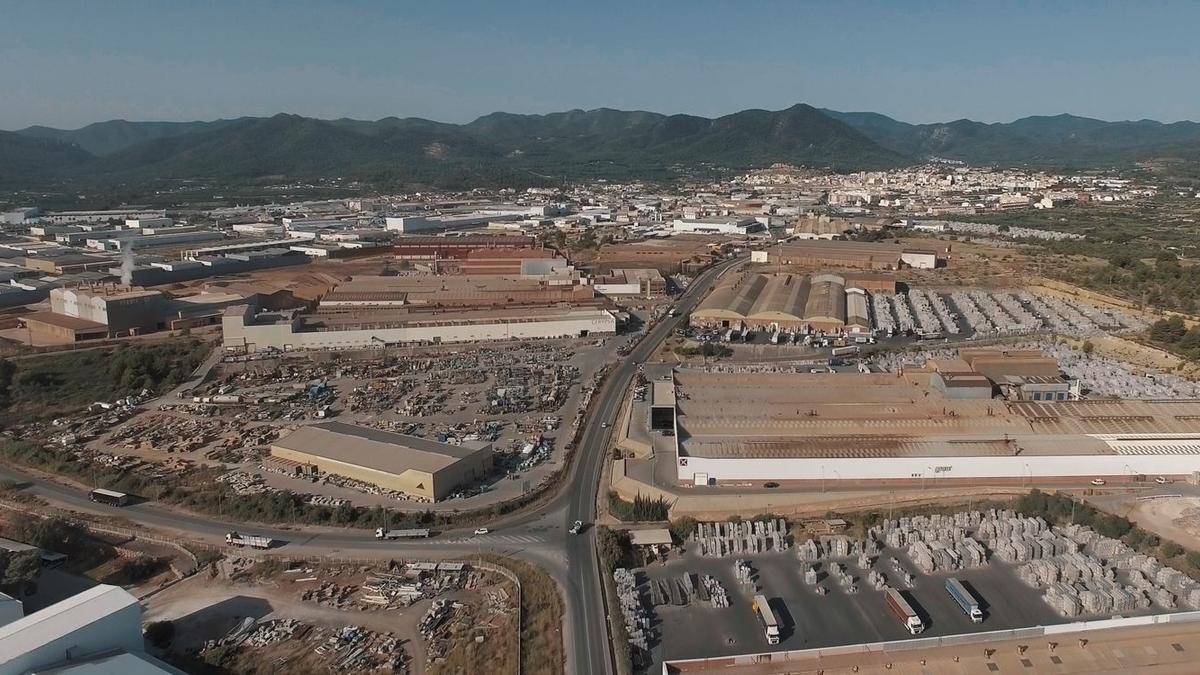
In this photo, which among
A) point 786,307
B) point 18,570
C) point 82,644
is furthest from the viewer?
point 786,307

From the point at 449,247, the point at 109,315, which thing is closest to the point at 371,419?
the point at 109,315

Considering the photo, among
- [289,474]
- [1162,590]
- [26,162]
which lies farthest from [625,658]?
[26,162]

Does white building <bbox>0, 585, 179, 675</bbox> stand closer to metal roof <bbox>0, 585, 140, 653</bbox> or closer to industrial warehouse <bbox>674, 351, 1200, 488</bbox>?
metal roof <bbox>0, 585, 140, 653</bbox>

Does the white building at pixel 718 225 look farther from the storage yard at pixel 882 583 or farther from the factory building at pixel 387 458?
the storage yard at pixel 882 583

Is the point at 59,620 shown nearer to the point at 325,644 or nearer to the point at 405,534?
the point at 325,644

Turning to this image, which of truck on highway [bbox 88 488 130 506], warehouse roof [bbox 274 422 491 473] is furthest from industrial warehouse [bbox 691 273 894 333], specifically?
truck on highway [bbox 88 488 130 506]

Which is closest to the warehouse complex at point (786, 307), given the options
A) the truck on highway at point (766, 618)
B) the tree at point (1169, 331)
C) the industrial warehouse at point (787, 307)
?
the industrial warehouse at point (787, 307)

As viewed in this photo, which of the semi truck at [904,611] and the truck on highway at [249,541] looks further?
the truck on highway at [249,541]
